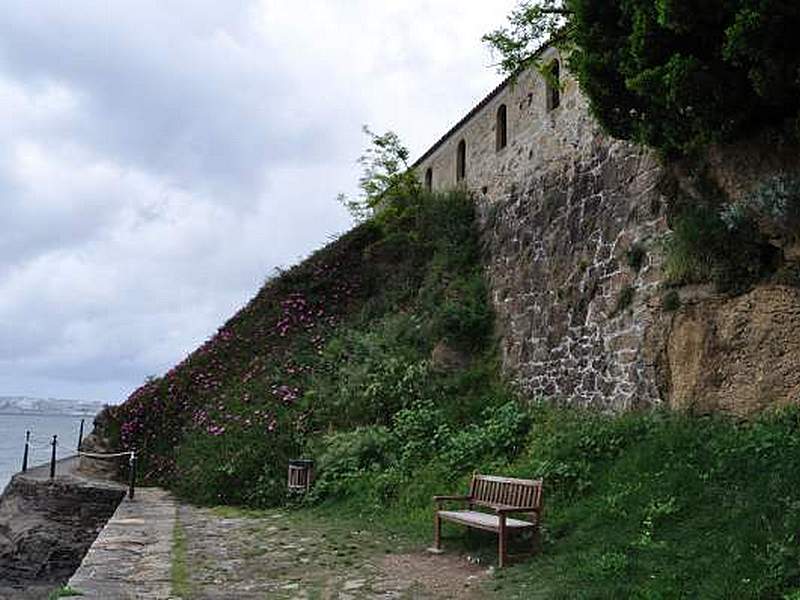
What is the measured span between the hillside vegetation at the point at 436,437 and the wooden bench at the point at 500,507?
28 centimetres

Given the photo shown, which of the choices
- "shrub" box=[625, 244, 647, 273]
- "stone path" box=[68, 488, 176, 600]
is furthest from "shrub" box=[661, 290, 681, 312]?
"stone path" box=[68, 488, 176, 600]

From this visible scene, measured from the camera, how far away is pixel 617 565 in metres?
6.70

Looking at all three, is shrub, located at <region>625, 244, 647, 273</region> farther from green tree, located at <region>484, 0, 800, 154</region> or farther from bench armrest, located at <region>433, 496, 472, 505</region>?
bench armrest, located at <region>433, 496, 472, 505</region>

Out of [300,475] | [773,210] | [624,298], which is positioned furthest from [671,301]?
[300,475]

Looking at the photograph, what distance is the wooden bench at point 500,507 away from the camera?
8.02 m

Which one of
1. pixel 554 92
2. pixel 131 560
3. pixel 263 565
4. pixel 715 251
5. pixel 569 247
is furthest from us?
pixel 554 92

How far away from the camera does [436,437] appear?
1264 centimetres

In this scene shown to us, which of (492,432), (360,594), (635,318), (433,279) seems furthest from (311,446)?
(360,594)

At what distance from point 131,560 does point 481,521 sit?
3.68 m

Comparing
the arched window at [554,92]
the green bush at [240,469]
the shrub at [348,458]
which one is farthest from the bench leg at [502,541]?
the arched window at [554,92]

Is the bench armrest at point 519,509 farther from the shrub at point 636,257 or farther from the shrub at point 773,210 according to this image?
the shrub at point 636,257

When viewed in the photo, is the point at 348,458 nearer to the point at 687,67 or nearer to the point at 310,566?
the point at 310,566

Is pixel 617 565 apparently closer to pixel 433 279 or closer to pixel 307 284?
pixel 433 279

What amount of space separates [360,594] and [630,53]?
599 cm
